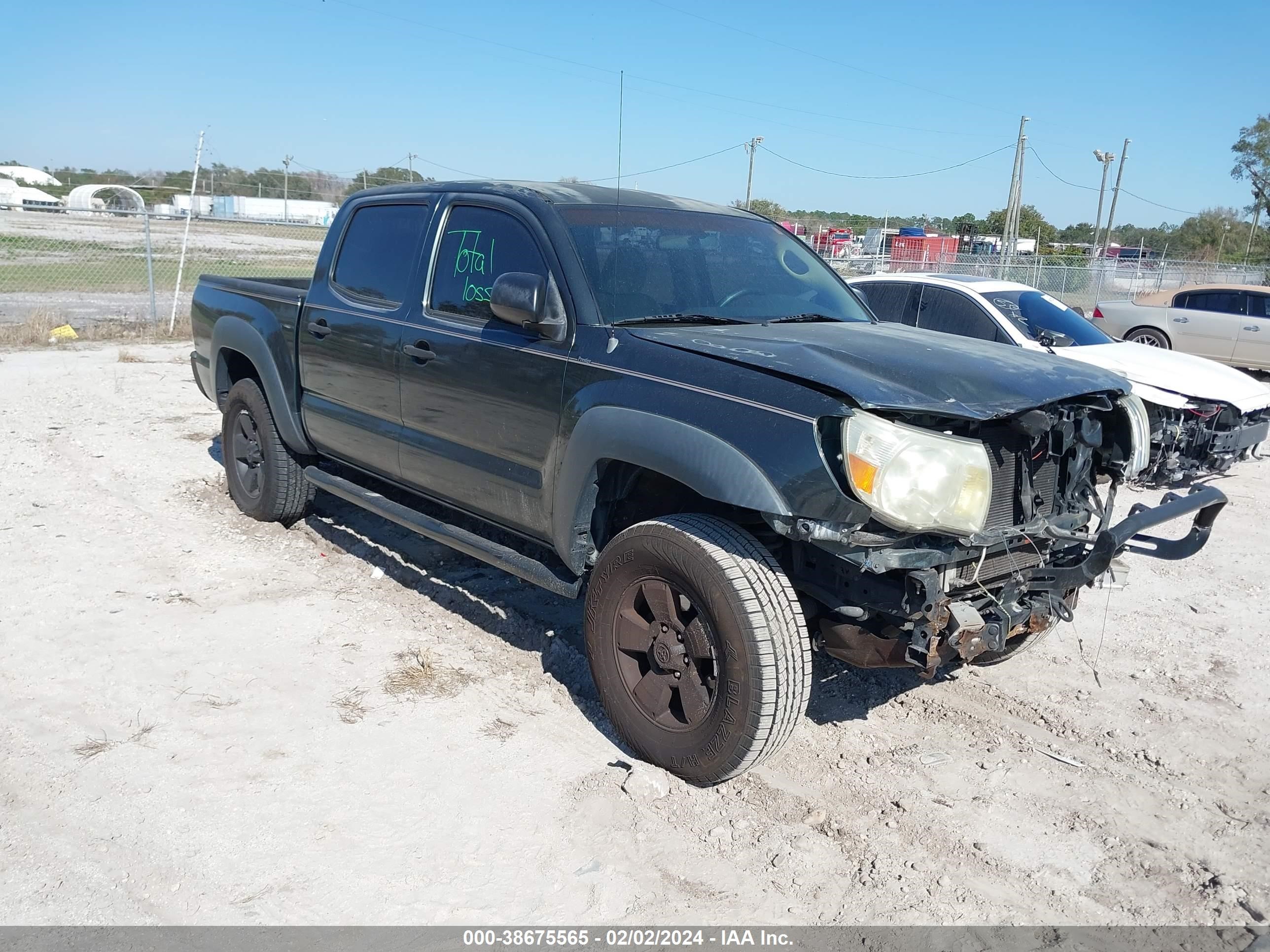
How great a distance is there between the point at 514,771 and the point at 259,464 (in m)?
3.34

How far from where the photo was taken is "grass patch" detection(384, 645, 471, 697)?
13.5 ft

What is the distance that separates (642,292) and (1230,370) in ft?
23.9

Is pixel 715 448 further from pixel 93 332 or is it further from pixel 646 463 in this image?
pixel 93 332

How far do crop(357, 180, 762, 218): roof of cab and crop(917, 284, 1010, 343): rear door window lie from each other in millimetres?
4358

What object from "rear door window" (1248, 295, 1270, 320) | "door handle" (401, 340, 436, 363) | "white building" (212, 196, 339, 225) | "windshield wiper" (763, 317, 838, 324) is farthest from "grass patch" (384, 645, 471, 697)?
"white building" (212, 196, 339, 225)

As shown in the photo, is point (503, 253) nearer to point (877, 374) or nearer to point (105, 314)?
point (877, 374)

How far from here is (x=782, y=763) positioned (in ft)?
12.0

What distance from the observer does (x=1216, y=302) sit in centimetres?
1487

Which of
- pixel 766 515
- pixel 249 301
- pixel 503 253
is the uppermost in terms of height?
pixel 503 253

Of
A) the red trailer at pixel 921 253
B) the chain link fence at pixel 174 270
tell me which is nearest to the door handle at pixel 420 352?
the chain link fence at pixel 174 270

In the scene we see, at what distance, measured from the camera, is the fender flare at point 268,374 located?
217 inches

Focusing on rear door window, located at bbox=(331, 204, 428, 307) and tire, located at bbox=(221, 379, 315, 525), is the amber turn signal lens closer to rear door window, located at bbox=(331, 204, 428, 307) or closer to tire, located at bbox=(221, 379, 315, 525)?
rear door window, located at bbox=(331, 204, 428, 307)

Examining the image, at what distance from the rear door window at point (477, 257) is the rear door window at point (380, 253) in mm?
243

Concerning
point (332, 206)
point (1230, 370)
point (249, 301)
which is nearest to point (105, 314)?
point (249, 301)
